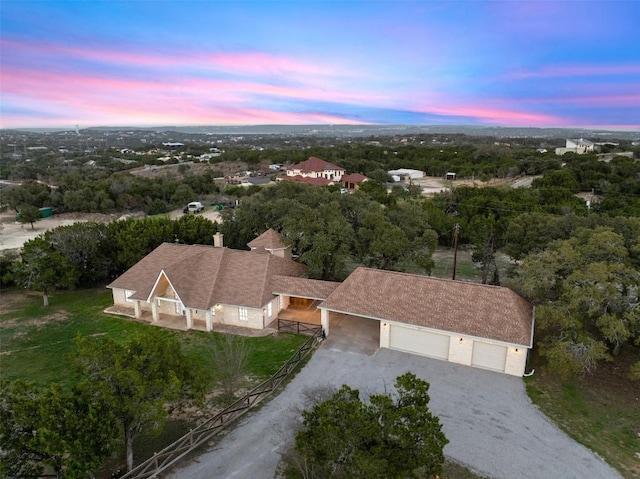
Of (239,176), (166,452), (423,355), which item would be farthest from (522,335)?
(239,176)

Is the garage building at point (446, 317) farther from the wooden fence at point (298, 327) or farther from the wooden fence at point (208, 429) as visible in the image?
the wooden fence at point (208, 429)

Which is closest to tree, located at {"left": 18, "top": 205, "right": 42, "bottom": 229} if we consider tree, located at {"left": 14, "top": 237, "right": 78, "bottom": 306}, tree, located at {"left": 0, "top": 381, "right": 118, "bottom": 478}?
tree, located at {"left": 14, "top": 237, "right": 78, "bottom": 306}

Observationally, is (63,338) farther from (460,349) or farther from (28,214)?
(28,214)

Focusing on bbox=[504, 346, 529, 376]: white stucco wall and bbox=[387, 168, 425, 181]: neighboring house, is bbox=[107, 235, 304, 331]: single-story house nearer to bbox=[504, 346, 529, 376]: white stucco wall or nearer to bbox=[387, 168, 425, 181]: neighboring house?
bbox=[504, 346, 529, 376]: white stucco wall

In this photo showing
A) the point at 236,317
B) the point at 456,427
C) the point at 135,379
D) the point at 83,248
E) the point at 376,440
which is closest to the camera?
the point at 376,440

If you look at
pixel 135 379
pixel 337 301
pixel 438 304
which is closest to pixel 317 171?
pixel 337 301
